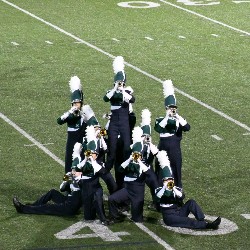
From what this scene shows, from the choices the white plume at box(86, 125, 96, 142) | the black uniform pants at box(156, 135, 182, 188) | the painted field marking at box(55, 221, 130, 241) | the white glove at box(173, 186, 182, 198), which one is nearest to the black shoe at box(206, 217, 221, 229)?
the white glove at box(173, 186, 182, 198)

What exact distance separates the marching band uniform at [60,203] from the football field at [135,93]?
0.32ft

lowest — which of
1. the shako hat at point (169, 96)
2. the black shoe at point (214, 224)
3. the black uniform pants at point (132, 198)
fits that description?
the black shoe at point (214, 224)

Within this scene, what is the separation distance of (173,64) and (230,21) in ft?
14.3

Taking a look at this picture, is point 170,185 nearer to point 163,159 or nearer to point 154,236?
point 163,159

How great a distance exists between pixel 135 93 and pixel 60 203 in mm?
5881

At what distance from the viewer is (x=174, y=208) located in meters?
12.6

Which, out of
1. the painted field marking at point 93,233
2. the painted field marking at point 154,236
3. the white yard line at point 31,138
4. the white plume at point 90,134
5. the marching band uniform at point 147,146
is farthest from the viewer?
the white yard line at point 31,138

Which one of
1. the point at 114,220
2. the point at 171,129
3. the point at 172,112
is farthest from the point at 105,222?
the point at 172,112

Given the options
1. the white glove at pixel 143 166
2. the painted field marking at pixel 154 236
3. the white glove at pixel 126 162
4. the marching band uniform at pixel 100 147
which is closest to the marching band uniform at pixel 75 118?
the marching band uniform at pixel 100 147

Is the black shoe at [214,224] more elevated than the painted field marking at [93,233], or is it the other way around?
the black shoe at [214,224]

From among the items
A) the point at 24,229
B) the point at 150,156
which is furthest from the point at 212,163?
the point at 24,229

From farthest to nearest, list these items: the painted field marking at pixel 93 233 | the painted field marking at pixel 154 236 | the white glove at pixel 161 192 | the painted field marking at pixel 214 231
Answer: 1. the white glove at pixel 161 192
2. the painted field marking at pixel 214 231
3. the painted field marking at pixel 93 233
4. the painted field marking at pixel 154 236

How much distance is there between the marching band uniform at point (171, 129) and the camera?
13211 millimetres

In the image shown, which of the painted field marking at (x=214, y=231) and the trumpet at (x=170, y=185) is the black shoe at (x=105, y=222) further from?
the trumpet at (x=170, y=185)
